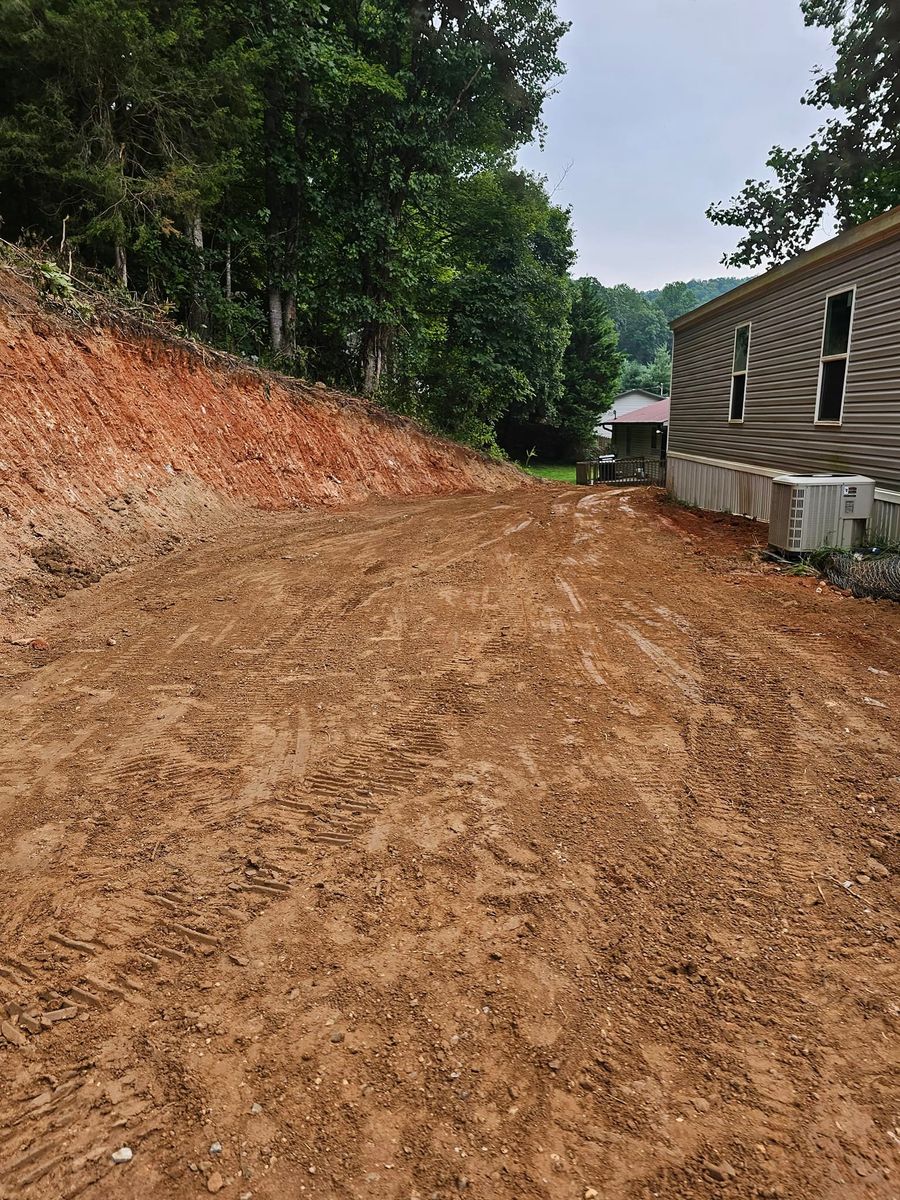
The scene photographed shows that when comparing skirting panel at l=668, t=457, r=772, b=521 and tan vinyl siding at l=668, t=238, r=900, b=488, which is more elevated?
tan vinyl siding at l=668, t=238, r=900, b=488

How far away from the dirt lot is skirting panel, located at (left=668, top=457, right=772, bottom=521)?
21.8 ft

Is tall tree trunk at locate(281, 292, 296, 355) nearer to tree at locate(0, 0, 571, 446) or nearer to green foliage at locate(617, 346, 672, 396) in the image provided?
tree at locate(0, 0, 571, 446)

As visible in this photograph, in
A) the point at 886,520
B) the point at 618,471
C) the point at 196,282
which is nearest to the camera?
the point at 886,520

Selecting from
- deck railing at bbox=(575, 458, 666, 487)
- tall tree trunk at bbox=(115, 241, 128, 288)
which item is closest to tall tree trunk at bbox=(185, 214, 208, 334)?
tall tree trunk at bbox=(115, 241, 128, 288)

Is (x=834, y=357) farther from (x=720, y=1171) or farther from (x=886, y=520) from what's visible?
(x=720, y=1171)

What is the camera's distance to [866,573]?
6.81 meters

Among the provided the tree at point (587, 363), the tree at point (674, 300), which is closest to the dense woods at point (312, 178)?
the tree at point (587, 363)

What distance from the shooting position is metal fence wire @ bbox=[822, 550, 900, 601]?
6562mm

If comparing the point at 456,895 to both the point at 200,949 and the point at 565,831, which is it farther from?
the point at 200,949

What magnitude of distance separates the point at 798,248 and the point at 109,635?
23352mm

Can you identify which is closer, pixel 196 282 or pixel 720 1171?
pixel 720 1171

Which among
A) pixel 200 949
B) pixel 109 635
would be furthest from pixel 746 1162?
pixel 109 635

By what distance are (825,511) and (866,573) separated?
49.5 inches

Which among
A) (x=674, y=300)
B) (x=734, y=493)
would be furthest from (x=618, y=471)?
(x=674, y=300)
